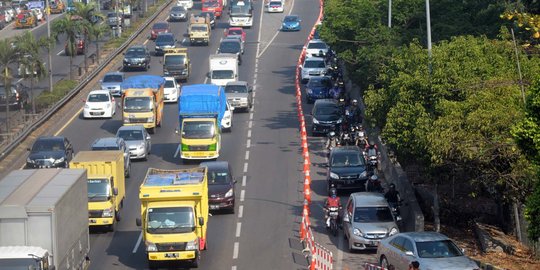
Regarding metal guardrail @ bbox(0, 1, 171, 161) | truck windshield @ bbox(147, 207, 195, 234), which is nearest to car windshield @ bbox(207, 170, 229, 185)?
truck windshield @ bbox(147, 207, 195, 234)

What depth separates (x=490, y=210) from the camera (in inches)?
1529

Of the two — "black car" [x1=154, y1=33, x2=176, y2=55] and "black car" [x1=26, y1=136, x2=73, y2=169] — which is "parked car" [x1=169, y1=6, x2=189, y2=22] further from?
"black car" [x1=26, y1=136, x2=73, y2=169]

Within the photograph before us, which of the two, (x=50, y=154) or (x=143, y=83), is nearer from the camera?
(x=50, y=154)

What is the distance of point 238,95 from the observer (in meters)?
57.9

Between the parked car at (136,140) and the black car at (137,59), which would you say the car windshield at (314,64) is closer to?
the black car at (137,59)

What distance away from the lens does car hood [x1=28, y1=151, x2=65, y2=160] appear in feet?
146

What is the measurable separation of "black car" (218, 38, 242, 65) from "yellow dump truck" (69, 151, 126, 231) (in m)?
35.6

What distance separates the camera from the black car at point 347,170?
135ft

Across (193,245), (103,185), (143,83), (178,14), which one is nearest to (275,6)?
(178,14)

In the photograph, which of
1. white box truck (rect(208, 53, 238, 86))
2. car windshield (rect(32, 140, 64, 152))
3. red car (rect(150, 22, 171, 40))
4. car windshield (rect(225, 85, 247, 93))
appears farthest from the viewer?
red car (rect(150, 22, 171, 40))

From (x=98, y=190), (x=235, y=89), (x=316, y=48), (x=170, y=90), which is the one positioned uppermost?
(x=316, y=48)

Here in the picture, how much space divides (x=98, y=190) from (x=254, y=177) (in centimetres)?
947

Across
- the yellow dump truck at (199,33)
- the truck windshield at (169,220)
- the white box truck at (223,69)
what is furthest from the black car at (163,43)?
the truck windshield at (169,220)

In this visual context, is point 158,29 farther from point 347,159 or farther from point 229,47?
point 347,159
